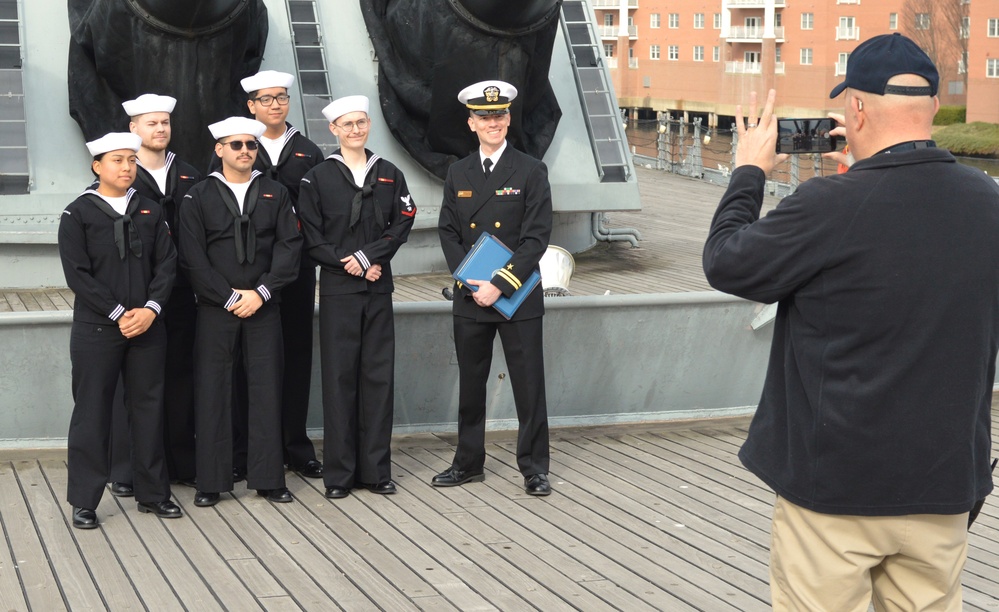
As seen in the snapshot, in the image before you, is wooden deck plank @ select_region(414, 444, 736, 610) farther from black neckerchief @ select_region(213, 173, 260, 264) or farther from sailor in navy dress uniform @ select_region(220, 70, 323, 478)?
black neckerchief @ select_region(213, 173, 260, 264)

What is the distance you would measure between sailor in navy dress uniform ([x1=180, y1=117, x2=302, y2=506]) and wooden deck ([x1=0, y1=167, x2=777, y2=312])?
397cm

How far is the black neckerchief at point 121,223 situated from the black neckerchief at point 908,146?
11.5 ft

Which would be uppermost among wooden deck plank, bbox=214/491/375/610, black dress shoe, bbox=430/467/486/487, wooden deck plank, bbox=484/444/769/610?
black dress shoe, bbox=430/467/486/487

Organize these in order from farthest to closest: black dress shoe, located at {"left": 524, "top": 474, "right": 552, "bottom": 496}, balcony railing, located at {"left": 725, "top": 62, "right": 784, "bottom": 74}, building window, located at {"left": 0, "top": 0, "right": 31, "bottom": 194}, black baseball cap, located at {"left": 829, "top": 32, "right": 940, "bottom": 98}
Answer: balcony railing, located at {"left": 725, "top": 62, "right": 784, "bottom": 74} → building window, located at {"left": 0, "top": 0, "right": 31, "bottom": 194} → black dress shoe, located at {"left": 524, "top": 474, "right": 552, "bottom": 496} → black baseball cap, located at {"left": 829, "top": 32, "right": 940, "bottom": 98}

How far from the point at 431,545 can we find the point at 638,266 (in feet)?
21.4

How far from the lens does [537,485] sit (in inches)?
241

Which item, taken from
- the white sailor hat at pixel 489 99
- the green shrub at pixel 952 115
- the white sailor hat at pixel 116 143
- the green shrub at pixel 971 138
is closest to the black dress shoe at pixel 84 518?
the white sailor hat at pixel 116 143

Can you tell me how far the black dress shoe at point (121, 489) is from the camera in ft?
19.4

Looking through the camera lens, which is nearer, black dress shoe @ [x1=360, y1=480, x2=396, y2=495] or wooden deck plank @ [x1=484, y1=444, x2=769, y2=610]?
wooden deck plank @ [x1=484, y1=444, x2=769, y2=610]

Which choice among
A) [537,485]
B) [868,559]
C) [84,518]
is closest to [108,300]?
[84,518]

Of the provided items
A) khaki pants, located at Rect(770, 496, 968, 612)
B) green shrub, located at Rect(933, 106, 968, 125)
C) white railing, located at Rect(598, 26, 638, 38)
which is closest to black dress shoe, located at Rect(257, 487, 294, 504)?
khaki pants, located at Rect(770, 496, 968, 612)

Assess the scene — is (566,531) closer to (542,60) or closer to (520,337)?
(520,337)

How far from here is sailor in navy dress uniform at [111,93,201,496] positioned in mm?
5934

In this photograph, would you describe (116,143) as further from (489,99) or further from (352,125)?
(489,99)
